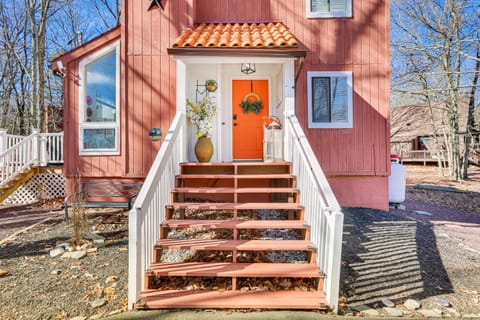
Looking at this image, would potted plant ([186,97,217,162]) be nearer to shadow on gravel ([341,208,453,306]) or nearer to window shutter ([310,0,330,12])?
shadow on gravel ([341,208,453,306])

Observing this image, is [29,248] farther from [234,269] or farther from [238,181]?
[238,181]

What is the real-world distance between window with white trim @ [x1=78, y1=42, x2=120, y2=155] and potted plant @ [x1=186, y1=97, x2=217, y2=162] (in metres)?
1.76

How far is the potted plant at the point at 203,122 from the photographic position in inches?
211

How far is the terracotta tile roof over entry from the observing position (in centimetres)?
483

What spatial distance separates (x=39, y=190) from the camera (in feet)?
25.5

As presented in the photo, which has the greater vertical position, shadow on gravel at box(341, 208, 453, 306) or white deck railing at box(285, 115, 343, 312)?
white deck railing at box(285, 115, 343, 312)

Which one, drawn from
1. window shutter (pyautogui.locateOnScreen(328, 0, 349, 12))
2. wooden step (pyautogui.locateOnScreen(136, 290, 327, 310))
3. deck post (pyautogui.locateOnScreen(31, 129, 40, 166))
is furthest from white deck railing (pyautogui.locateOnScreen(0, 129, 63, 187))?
window shutter (pyautogui.locateOnScreen(328, 0, 349, 12))

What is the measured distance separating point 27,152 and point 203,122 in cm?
544

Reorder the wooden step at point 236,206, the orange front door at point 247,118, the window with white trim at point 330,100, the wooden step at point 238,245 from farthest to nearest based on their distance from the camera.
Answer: the orange front door at point 247,118, the window with white trim at point 330,100, the wooden step at point 236,206, the wooden step at point 238,245

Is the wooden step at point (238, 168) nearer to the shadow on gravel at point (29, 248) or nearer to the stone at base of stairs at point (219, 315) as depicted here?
the shadow on gravel at point (29, 248)

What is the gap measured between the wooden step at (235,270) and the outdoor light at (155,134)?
3255 millimetres

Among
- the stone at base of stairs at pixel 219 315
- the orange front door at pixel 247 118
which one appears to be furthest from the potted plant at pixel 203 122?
the stone at base of stairs at pixel 219 315

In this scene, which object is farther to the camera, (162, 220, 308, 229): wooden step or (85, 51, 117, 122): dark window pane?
(85, 51, 117, 122): dark window pane

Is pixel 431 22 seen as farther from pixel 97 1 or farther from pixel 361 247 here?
pixel 97 1
